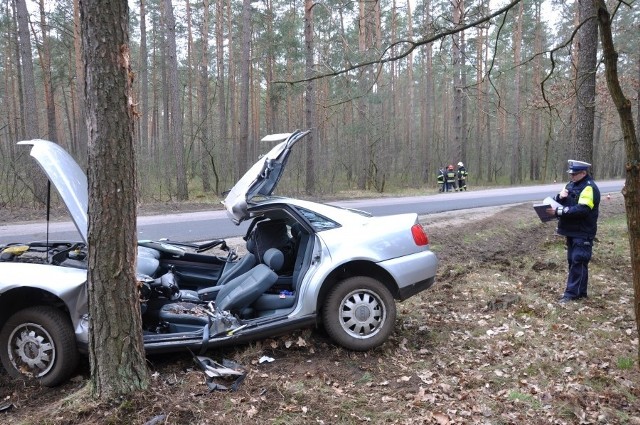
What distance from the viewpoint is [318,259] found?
4719 millimetres

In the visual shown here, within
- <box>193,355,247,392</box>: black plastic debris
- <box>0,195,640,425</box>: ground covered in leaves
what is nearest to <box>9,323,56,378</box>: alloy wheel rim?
<box>0,195,640,425</box>: ground covered in leaves

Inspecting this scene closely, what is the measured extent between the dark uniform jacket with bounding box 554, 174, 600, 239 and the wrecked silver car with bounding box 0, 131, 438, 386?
Result: 97.6 inches

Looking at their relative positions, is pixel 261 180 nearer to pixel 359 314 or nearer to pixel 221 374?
pixel 359 314

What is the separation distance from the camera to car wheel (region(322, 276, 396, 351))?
4.66m

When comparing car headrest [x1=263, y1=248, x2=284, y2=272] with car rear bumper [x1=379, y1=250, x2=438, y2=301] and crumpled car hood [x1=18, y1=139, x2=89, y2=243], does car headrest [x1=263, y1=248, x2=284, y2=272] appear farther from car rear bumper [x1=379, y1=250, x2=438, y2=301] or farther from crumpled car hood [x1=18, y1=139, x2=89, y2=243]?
crumpled car hood [x1=18, y1=139, x2=89, y2=243]

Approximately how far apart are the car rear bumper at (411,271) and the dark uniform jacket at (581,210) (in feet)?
7.96

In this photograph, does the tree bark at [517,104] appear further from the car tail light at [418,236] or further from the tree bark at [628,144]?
the tree bark at [628,144]

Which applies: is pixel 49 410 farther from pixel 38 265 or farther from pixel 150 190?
pixel 150 190

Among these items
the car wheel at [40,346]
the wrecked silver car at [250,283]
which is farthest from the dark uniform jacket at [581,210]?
the car wheel at [40,346]

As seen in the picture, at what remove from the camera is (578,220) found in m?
6.34

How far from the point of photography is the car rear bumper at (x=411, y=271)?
190 inches

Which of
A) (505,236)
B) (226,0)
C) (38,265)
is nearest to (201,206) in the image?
(505,236)

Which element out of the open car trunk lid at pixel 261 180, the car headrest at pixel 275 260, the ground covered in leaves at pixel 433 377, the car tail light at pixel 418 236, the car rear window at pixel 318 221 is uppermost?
the open car trunk lid at pixel 261 180

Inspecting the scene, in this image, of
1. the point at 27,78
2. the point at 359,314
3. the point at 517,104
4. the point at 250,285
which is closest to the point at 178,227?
the point at 250,285
